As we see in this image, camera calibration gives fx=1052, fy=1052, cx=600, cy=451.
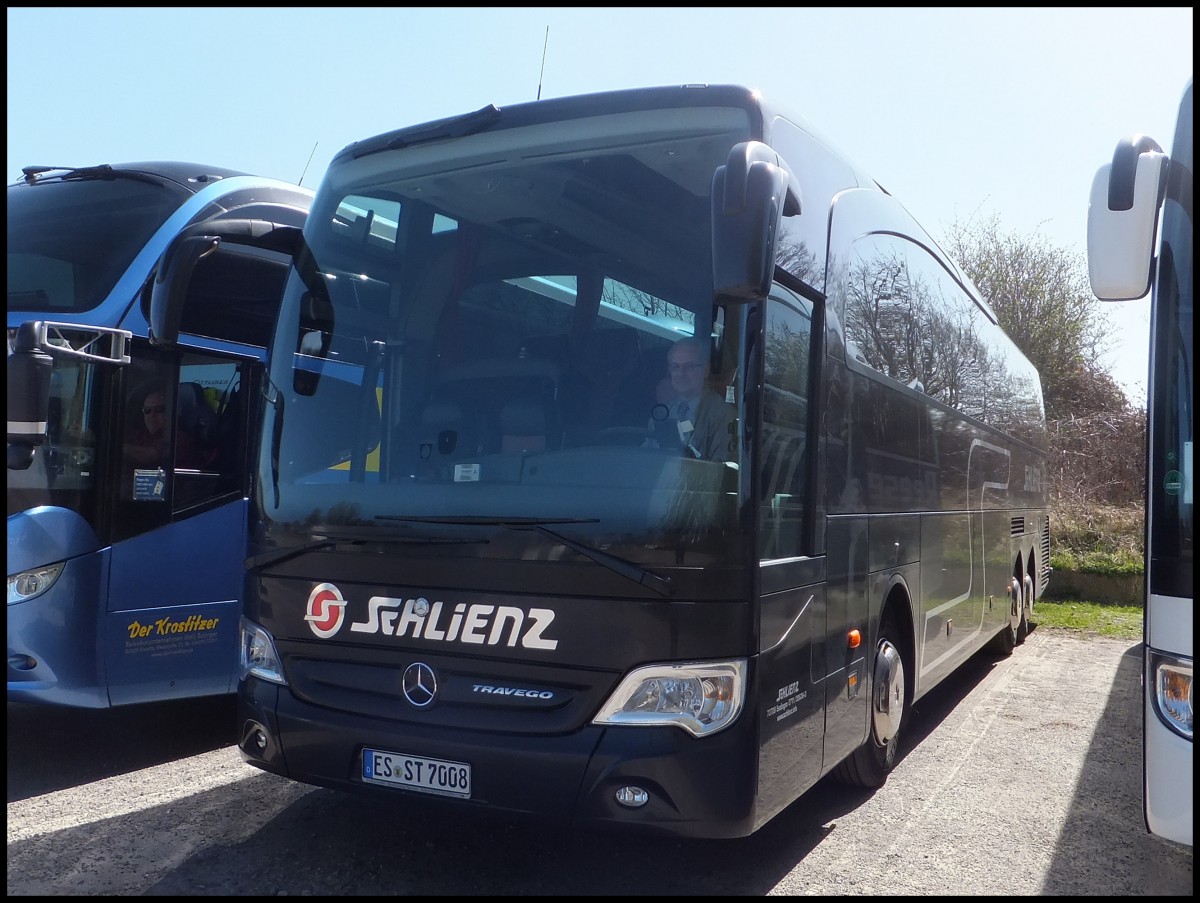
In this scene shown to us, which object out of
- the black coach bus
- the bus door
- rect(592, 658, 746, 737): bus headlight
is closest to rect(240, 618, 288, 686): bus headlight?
the black coach bus

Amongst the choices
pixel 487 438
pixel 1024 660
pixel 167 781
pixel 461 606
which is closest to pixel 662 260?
pixel 487 438

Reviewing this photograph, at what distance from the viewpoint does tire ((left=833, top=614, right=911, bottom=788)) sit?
534cm

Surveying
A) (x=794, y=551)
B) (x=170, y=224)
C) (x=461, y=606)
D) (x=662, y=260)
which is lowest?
(x=461, y=606)

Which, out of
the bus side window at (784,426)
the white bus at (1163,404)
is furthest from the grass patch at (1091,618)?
the bus side window at (784,426)

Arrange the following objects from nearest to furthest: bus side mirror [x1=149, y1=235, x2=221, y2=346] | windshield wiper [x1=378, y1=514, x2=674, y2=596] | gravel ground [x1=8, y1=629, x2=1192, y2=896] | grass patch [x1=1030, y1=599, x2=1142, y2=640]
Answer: windshield wiper [x1=378, y1=514, x2=674, y2=596]
gravel ground [x1=8, y1=629, x2=1192, y2=896]
bus side mirror [x1=149, y1=235, x2=221, y2=346]
grass patch [x1=1030, y1=599, x2=1142, y2=640]

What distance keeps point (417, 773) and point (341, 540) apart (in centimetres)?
93

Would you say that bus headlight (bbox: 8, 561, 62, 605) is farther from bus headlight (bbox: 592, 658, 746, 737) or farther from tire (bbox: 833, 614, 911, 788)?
tire (bbox: 833, 614, 911, 788)

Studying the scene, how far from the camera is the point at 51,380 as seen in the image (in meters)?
5.55

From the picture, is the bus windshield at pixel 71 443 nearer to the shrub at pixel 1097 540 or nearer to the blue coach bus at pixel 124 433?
the blue coach bus at pixel 124 433

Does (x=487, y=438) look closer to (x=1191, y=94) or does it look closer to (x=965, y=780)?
(x=1191, y=94)

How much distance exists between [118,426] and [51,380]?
0.40 m

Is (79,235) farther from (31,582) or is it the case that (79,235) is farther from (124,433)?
(31,582)

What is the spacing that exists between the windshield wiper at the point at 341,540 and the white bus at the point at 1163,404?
2.39m

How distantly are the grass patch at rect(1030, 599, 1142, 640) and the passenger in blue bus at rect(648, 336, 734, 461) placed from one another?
9640 millimetres
